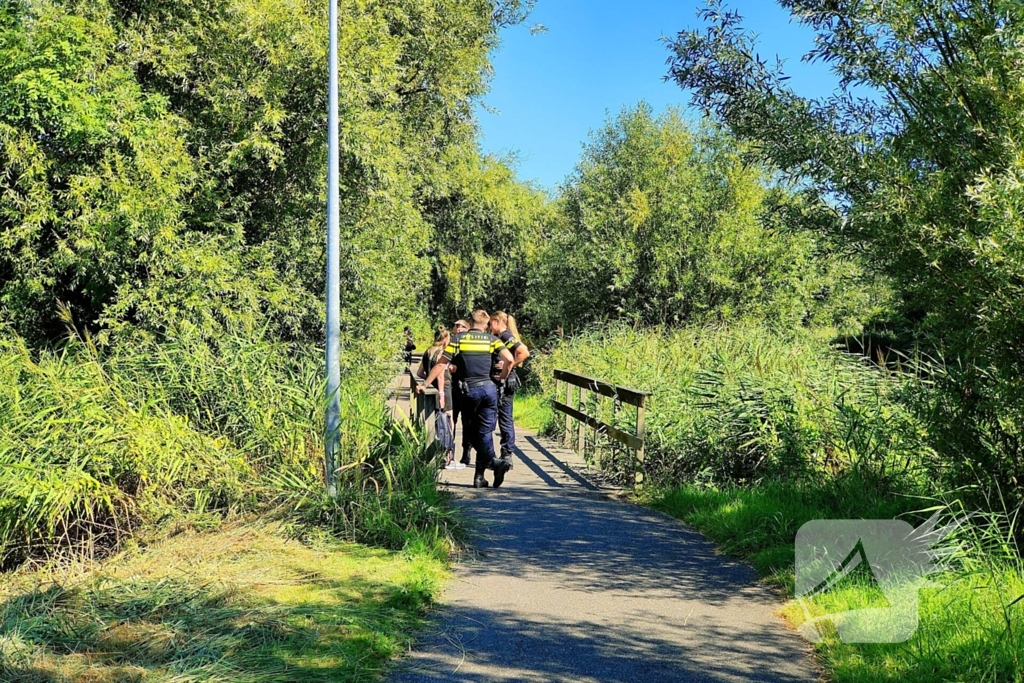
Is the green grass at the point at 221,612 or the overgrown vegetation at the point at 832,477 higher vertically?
the overgrown vegetation at the point at 832,477

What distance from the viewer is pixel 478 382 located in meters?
10.5

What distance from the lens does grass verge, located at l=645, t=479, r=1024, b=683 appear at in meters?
4.67

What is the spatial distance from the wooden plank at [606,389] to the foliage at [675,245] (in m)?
11.5

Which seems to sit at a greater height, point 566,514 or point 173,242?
point 173,242

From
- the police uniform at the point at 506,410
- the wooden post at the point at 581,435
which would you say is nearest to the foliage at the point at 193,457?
the police uniform at the point at 506,410

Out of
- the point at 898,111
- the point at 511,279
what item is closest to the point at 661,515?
the point at 898,111

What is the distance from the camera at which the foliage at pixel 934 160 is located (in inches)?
240

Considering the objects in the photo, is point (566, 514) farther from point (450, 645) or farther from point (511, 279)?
point (511, 279)

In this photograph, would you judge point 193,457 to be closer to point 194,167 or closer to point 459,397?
point 459,397

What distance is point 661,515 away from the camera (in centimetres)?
966

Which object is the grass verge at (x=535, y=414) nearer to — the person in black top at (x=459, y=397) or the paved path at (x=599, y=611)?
the person in black top at (x=459, y=397)

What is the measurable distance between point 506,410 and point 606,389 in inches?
→ 70.9

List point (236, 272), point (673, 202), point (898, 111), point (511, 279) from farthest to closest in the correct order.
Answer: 1. point (511, 279)
2. point (673, 202)
3. point (236, 272)
4. point (898, 111)

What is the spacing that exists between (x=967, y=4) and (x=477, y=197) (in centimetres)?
2491
